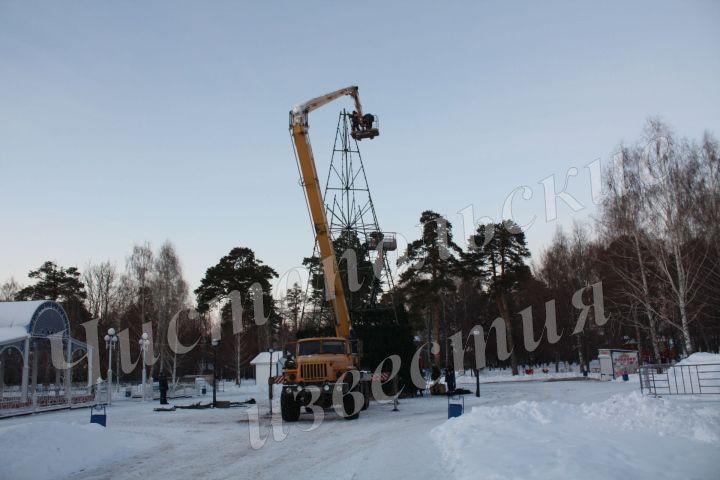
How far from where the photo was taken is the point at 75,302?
58.2 m

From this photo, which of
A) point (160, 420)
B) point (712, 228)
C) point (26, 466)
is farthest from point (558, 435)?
point (712, 228)

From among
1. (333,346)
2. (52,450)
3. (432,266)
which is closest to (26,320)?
(333,346)

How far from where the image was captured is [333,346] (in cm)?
1881

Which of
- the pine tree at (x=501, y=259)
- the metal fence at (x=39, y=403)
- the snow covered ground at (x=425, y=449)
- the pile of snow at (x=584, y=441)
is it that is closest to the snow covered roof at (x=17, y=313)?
the metal fence at (x=39, y=403)

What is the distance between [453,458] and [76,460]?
22.4 ft

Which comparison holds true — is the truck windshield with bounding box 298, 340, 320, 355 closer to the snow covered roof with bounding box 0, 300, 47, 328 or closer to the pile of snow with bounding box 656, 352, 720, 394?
the pile of snow with bounding box 656, 352, 720, 394

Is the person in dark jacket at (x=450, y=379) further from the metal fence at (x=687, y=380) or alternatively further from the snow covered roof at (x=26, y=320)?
the snow covered roof at (x=26, y=320)

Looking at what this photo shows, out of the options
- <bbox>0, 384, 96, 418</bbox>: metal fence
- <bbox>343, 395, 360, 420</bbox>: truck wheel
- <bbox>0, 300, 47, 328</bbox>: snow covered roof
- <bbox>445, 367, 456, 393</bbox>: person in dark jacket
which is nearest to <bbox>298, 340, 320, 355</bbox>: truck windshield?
<bbox>343, 395, 360, 420</bbox>: truck wheel

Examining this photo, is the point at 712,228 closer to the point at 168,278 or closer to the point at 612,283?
the point at 612,283

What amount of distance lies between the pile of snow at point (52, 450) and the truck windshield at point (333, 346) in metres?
7.40

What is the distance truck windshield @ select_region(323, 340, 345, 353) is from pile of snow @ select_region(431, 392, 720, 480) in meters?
6.33

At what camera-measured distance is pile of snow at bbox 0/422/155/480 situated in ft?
30.0

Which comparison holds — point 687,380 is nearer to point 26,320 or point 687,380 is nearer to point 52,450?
point 52,450

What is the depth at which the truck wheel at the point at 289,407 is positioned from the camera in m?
17.2
